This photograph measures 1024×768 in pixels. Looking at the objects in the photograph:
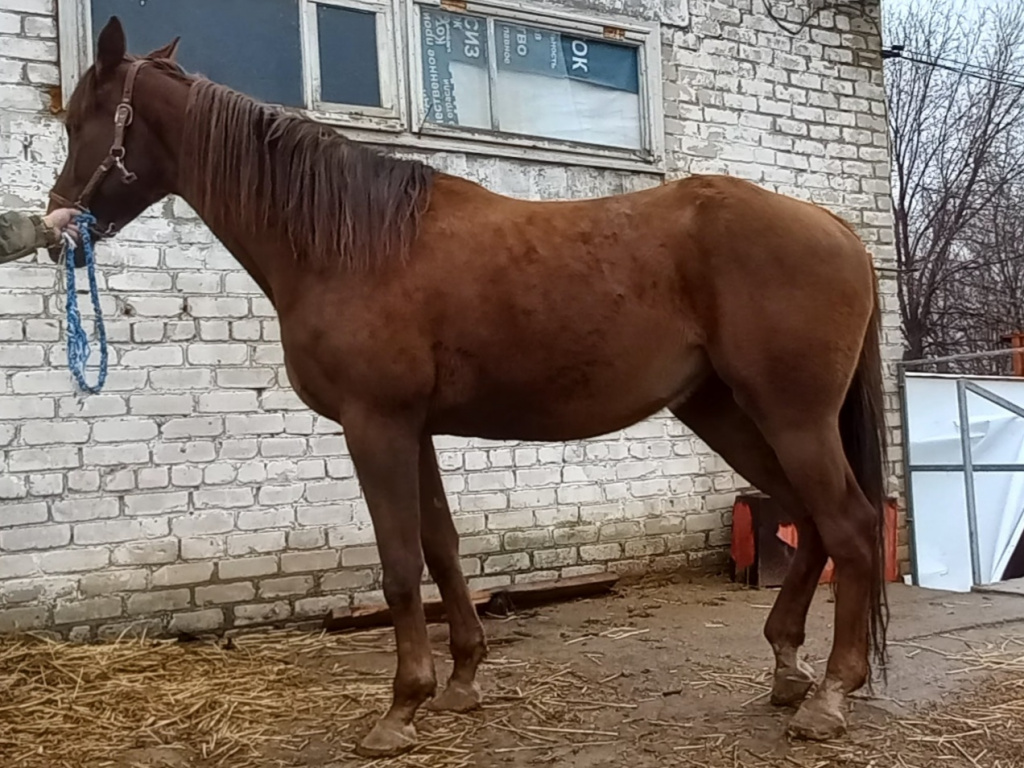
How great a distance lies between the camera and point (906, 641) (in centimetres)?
385

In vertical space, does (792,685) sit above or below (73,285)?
below

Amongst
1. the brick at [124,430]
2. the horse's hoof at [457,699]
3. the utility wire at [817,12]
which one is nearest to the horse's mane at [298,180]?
the horse's hoof at [457,699]

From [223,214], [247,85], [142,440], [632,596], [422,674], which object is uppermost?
[247,85]

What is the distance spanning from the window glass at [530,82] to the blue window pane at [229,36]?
74cm

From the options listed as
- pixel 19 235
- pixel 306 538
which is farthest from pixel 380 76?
pixel 19 235

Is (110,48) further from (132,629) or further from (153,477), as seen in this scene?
(132,629)

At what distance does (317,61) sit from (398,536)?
10.1ft

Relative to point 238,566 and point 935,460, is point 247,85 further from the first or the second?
point 935,460

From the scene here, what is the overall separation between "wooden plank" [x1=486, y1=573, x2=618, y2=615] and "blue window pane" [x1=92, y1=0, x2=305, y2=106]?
2707 millimetres

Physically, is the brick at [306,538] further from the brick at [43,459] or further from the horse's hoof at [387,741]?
the horse's hoof at [387,741]

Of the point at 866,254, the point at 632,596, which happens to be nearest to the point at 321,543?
the point at 632,596

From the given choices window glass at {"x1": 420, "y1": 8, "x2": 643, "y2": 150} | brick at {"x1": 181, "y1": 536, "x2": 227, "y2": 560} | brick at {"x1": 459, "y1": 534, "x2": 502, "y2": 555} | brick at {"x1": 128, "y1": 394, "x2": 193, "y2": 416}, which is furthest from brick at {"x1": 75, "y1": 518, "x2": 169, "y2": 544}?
window glass at {"x1": 420, "y1": 8, "x2": 643, "y2": 150}

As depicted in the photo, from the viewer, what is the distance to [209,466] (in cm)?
446

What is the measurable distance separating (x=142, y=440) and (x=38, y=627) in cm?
90
